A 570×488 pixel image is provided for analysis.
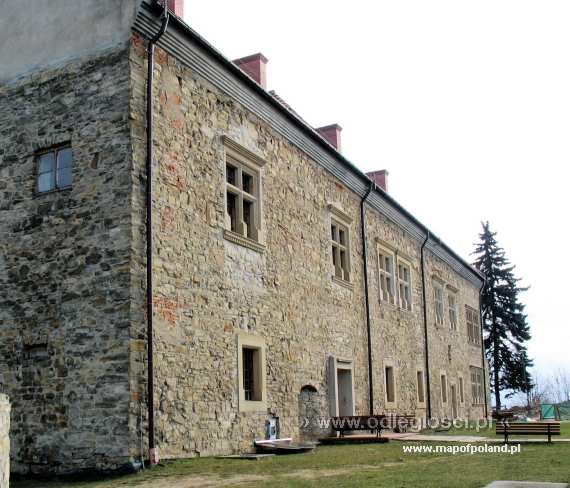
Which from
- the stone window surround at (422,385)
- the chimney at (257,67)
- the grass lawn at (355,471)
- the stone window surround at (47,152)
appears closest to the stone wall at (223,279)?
the grass lawn at (355,471)

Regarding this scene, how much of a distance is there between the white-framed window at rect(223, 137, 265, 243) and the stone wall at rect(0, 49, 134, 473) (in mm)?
3141

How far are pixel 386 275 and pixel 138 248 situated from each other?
555 inches

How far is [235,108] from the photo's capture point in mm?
16406

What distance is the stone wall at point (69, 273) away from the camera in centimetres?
1214

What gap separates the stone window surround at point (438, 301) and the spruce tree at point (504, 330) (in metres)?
16.1

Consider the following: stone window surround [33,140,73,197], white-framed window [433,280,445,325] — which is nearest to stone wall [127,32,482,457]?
stone window surround [33,140,73,197]

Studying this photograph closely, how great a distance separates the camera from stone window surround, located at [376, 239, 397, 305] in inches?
964

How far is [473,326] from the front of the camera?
126 feet

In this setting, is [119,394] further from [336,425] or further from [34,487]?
[336,425]

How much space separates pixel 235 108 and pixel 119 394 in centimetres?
717

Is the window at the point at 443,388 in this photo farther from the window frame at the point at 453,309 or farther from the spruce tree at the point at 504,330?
the spruce tree at the point at 504,330

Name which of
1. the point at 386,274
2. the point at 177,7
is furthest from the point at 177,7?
the point at 386,274

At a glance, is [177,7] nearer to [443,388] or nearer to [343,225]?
[343,225]

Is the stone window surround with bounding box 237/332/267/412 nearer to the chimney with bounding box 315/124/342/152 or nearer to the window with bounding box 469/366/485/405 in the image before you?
the chimney with bounding box 315/124/342/152
